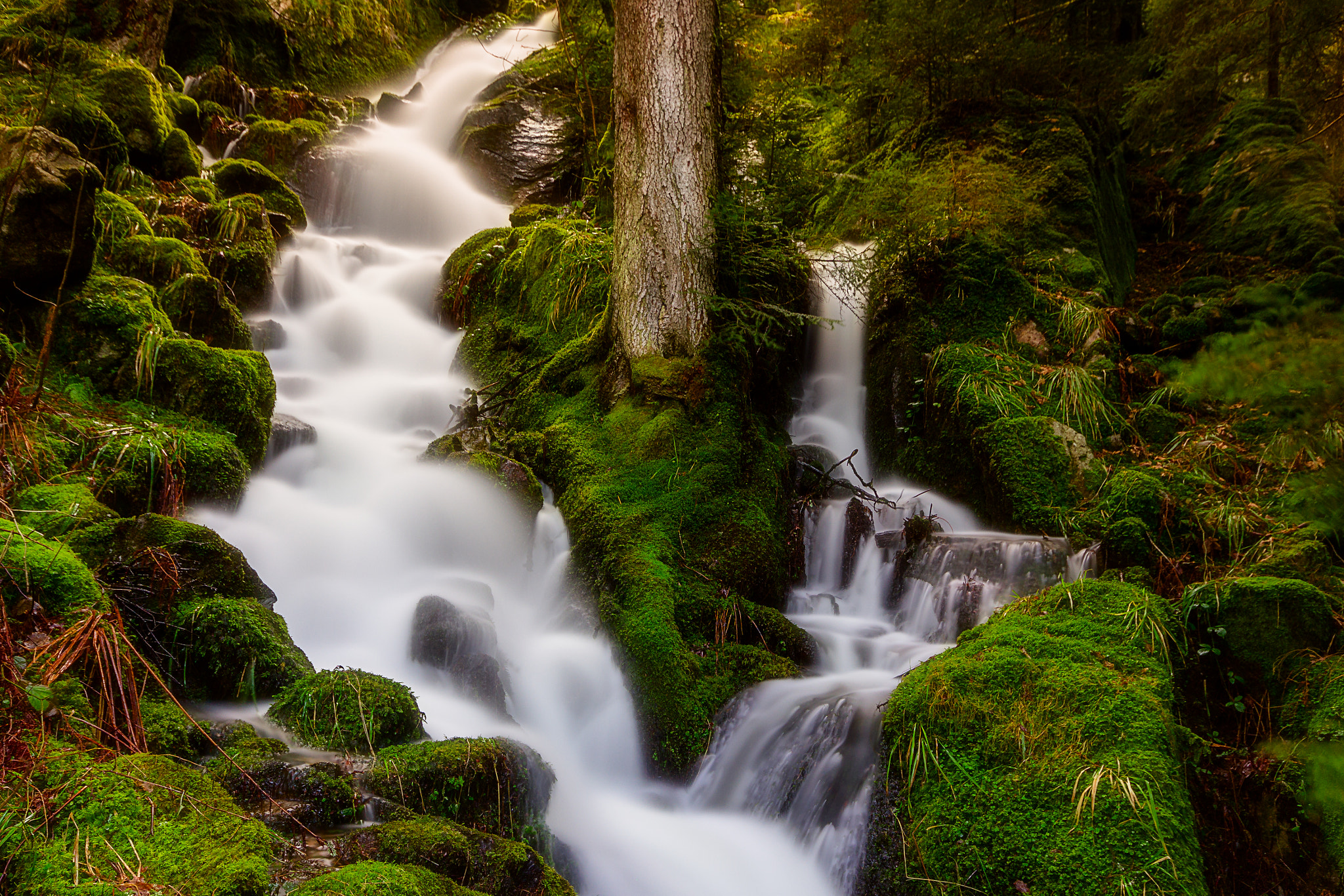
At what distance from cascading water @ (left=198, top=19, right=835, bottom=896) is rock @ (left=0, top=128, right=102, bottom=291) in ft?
6.04

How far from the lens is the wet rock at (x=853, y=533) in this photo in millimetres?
5711

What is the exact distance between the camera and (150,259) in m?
6.46

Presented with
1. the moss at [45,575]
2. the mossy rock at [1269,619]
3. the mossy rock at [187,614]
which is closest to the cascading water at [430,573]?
the mossy rock at [187,614]

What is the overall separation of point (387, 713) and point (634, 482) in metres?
2.43

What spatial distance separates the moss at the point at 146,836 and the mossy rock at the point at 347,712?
813 millimetres

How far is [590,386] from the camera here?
6336mm

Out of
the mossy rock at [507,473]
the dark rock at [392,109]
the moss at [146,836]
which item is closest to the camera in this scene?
the moss at [146,836]

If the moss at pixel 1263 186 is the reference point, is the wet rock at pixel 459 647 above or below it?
below

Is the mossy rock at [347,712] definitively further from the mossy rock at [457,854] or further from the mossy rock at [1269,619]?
the mossy rock at [1269,619]

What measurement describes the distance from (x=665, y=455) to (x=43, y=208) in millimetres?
4218

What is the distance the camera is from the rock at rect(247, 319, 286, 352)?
7.61m

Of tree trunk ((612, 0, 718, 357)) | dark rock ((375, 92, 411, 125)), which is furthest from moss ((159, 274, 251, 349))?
dark rock ((375, 92, 411, 125))

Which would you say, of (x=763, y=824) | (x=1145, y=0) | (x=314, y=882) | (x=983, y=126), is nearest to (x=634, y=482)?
(x=763, y=824)

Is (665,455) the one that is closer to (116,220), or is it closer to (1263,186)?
(116,220)
